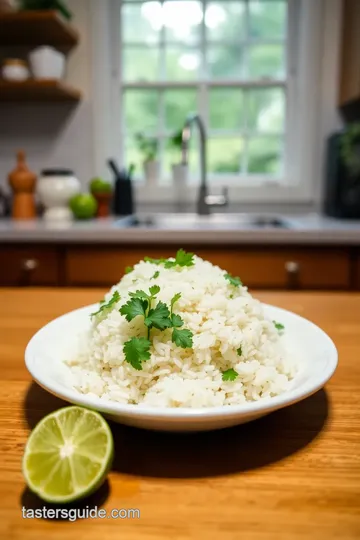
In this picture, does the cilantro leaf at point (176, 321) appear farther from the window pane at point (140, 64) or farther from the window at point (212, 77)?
the window pane at point (140, 64)

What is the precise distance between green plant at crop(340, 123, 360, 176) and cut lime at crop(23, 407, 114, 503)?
6.68 ft

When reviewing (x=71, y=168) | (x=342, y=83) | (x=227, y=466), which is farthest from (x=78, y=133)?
(x=227, y=466)

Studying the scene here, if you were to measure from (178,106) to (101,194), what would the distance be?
792 millimetres

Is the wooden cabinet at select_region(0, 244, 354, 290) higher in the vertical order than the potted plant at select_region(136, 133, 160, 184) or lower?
lower

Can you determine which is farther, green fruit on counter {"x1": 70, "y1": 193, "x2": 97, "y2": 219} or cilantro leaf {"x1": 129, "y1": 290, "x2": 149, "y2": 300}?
green fruit on counter {"x1": 70, "y1": 193, "x2": 97, "y2": 219}

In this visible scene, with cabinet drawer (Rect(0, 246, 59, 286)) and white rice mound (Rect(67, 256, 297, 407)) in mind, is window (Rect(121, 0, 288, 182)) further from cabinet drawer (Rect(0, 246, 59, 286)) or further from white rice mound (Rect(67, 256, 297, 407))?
white rice mound (Rect(67, 256, 297, 407))

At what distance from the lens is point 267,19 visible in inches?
109

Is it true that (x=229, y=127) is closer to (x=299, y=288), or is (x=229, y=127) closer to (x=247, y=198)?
(x=247, y=198)

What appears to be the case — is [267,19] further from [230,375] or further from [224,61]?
[230,375]

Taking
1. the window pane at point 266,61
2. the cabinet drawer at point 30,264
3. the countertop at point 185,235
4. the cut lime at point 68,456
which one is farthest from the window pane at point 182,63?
the cut lime at point 68,456

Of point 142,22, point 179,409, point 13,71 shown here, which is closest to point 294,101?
point 142,22

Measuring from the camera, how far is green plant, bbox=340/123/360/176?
2.20 meters

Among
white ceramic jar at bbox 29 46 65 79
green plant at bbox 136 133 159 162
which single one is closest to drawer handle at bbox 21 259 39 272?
white ceramic jar at bbox 29 46 65 79

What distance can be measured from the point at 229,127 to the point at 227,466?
8.56ft
